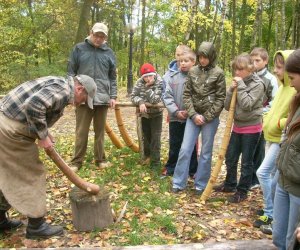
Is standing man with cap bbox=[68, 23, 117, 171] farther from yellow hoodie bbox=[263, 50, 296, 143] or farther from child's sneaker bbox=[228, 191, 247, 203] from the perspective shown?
yellow hoodie bbox=[263, 50, 296, 143]

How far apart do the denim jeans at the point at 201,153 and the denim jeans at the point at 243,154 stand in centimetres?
28

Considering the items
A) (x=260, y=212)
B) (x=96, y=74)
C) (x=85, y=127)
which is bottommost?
(x=260, y=212)

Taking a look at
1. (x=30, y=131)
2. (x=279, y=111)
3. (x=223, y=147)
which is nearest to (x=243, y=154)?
(x=223, y=147)

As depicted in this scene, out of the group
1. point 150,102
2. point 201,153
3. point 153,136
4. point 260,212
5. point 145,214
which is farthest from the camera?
point 153,136

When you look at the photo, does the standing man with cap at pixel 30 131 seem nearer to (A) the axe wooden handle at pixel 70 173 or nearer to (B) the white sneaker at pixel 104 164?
(A) the axe wooden handle at pixel 70 173

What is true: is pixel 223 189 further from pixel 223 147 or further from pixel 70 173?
pixel 70 173

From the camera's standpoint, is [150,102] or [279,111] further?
[150,102]

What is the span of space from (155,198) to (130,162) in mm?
1531

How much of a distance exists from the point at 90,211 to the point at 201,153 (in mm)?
1839

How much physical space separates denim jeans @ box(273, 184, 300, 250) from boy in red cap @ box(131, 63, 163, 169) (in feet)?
10.3

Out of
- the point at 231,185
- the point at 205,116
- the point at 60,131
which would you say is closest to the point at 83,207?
the point at 205,116

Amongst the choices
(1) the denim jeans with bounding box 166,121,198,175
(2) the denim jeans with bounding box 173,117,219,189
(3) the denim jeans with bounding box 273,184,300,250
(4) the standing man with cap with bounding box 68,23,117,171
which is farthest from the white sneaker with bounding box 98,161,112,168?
(3) the denim jeans with bounding box 273,184,300,250

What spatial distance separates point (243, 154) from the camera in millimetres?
4762

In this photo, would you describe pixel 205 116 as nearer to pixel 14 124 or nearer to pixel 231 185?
pixel 231 185
